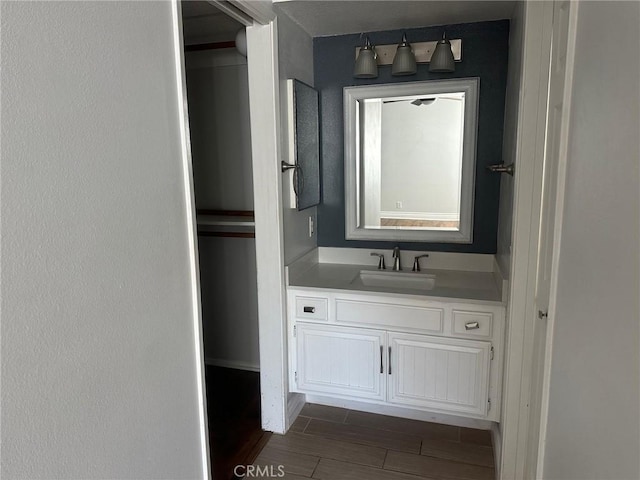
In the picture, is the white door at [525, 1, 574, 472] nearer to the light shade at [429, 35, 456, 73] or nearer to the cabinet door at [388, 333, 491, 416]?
the cabinet door at [388, 333, 491, 416]

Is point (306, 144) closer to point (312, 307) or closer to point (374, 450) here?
point (312, 307)

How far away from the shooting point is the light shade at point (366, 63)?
241cm

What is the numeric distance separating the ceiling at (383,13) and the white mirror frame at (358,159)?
11.8 inches

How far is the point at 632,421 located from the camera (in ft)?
2.46

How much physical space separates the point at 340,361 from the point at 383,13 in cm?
174

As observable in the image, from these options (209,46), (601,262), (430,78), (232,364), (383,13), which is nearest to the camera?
(601,262)

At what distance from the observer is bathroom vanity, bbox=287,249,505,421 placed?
7.05ft

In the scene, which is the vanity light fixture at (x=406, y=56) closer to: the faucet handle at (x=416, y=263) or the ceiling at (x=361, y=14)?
the ceiling at (x=361, y=14)

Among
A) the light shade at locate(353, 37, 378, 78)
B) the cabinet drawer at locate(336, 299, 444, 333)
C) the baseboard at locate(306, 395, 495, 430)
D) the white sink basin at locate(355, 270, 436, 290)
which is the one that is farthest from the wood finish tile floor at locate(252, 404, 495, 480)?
the light shade at locate(353, 37, 378, 78)

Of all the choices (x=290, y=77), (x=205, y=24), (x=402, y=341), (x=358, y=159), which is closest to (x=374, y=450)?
(x=402, y=341)

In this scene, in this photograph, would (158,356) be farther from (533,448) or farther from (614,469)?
(533,448)

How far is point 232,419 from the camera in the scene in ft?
8.45

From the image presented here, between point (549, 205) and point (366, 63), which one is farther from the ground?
point (366, 63)

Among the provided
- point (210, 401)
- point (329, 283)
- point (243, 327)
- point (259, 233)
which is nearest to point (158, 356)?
point (259, 233)
